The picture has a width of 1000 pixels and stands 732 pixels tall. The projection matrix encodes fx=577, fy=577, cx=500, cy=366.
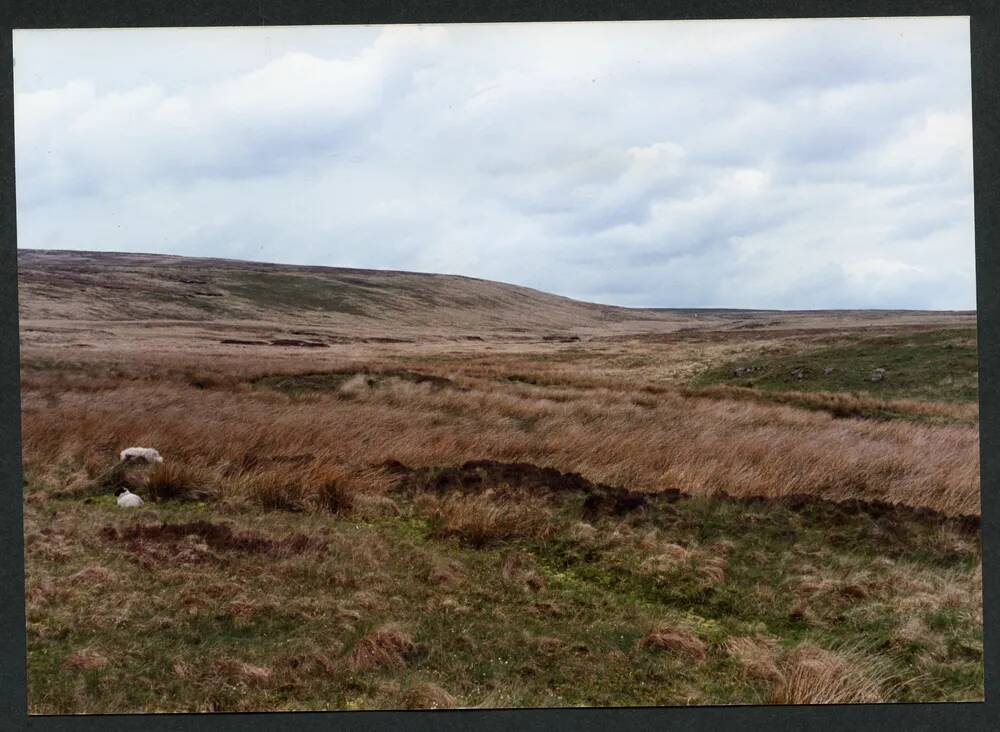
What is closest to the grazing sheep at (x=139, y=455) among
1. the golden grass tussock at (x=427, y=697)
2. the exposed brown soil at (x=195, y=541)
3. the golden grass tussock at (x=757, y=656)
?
the exposed brown soil at (x=195, y=541)

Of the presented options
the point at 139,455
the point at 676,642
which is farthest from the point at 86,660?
the point at 676,642

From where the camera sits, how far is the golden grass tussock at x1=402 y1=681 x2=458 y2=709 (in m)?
4.31

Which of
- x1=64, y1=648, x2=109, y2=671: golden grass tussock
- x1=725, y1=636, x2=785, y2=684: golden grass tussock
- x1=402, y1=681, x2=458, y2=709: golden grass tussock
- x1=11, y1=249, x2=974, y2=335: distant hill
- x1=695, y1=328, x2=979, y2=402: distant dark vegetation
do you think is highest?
x1=11, y1=249, x2=974, y2=335: distant hill

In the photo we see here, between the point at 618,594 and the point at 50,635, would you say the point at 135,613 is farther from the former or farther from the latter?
the point at 618,594

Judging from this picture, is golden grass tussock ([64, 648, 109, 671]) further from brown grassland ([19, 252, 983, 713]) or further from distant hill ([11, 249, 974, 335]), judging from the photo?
distant hill ([11, 249, 974, 335])

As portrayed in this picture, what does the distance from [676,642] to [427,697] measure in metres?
1.95

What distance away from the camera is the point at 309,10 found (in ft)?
16.1

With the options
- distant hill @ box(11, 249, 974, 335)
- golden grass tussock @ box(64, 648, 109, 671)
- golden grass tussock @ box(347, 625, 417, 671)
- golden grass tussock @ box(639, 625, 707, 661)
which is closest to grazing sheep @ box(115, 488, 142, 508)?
golden grass tussock @ box(64, 648, 109, 671)

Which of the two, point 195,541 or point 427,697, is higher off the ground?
point 195,541

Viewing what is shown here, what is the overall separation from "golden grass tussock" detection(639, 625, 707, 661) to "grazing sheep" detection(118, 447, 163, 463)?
551 centimetres

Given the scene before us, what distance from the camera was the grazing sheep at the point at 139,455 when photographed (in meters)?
6.54

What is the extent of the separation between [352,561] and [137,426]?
13.5 feet

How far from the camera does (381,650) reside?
4.43m

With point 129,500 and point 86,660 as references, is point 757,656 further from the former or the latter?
point 129,500
